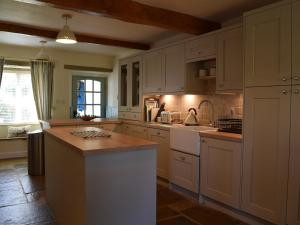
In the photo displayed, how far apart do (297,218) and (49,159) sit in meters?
2.56

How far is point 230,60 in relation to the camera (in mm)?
3062

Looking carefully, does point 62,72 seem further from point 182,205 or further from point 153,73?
point 182,205

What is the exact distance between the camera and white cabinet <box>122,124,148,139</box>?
14.1 ft

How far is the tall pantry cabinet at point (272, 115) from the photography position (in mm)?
2234

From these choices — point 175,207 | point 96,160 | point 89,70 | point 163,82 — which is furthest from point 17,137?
point 96,160

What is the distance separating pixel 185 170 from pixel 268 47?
5.84 feet

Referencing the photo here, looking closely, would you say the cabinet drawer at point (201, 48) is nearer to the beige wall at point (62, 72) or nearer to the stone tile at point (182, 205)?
the stone tile at point (182, 205)

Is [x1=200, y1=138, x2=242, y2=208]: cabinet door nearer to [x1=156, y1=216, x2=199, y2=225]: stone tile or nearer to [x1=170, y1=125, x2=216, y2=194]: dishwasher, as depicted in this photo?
[x1=170, y1=125, x2=216, y2=194]: dishwasher

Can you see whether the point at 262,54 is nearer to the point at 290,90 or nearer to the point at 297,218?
the point at 290,90

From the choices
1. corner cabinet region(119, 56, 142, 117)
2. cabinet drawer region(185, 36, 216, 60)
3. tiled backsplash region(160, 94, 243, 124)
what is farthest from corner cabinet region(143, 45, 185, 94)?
tiled backsplash region(160, 94, 243, 124)

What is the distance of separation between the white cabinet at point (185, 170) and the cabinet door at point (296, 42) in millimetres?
1486

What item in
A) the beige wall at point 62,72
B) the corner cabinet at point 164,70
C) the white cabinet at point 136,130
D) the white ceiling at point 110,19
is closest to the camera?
the white ceiling at point 110,19

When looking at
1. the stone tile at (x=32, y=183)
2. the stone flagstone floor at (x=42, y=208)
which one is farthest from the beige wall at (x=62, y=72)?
the stone flagstone floor at (x=42, y=208)

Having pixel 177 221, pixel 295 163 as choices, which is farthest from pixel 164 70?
pixel 295 163
